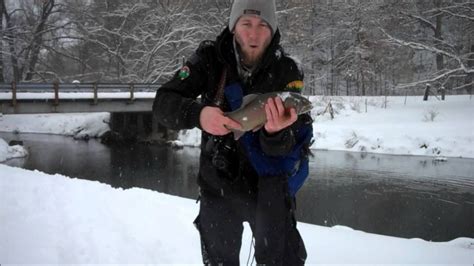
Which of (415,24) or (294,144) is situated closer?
(294,144)

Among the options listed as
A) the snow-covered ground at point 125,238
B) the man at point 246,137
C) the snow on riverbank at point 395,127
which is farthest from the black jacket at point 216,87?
the snow on riverbank at point 395,127

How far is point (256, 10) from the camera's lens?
218 centimetres

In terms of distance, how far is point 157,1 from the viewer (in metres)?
32.8

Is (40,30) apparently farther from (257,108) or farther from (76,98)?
(257,108)

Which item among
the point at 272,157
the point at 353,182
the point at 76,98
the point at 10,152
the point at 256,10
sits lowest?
the point at 10,152

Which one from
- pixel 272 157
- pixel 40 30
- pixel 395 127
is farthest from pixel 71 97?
pixel 272 157

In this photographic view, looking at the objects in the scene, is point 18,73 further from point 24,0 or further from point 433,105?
point 433,105

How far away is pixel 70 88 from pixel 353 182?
680 inches

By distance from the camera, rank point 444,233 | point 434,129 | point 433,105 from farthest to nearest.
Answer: point 433,105
point 434,129
point 444,233

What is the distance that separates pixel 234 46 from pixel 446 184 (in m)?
14.8

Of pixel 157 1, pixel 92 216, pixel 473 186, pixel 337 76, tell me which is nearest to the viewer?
pixel 92 216

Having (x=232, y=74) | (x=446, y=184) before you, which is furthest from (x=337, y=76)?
(x=232, y=74)

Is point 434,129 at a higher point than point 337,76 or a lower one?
lower

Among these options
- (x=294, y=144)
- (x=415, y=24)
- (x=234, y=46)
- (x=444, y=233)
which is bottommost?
(x=444, y=233)
